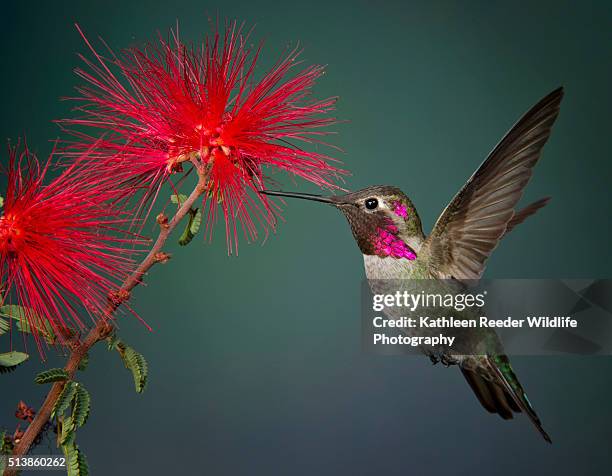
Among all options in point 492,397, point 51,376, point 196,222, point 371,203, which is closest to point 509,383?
point 492,397

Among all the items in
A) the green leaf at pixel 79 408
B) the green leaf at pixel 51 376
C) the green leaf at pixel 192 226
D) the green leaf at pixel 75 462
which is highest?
the green leaf at pixel 192 226

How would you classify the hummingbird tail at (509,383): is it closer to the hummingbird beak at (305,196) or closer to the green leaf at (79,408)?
the hummingbird beak at (305,196)

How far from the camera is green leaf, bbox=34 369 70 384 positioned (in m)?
0.56

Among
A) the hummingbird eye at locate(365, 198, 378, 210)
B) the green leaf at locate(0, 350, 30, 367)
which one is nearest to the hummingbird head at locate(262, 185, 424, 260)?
the hummingbird eye at locate(365, 198, 378, 210)

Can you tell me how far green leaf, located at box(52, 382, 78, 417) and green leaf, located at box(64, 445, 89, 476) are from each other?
5 centimetres

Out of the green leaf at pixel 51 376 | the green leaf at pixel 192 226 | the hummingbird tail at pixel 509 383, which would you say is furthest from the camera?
the hummingbird tail at pixel 509 383

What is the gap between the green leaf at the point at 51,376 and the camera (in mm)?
559

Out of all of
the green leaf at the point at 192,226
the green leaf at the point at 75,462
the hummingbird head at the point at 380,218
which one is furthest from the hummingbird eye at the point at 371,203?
the green leaf at the point at 75,462

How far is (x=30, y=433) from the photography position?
0.58 m

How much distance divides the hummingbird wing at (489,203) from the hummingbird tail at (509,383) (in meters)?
0.15

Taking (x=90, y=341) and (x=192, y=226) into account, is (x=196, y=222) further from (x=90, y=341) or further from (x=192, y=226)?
(x=90, y=341)

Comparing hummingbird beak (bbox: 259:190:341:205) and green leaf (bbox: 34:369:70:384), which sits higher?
hummingbird beak (bbox: 259:190:341:205)

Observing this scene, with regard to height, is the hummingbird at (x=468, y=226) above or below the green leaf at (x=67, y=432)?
above

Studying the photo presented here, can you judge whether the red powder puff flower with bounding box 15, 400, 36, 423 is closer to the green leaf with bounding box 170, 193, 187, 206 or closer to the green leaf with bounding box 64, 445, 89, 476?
the green leaf with bounding box 64, 445, 89, 476
